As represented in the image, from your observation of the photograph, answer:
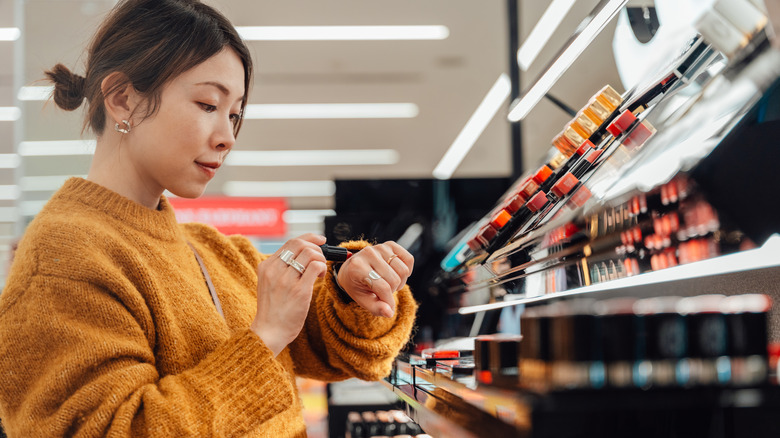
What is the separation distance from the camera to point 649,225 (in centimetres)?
64

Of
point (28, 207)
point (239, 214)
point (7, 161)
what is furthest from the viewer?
point (239, 214)

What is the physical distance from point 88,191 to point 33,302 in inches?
8.9

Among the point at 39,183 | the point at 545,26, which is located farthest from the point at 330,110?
the point at 545,26

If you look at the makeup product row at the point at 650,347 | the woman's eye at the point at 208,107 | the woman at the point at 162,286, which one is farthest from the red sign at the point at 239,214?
the makeup product row at the point at 650,347

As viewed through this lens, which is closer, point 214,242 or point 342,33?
point 214,242

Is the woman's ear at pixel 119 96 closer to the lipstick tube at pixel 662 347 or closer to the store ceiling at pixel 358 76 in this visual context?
the lipstick tube at pixel 662 347

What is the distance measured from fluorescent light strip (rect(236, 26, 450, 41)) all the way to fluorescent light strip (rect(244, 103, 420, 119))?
4.61 ft

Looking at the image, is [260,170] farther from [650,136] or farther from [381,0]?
[650,136]

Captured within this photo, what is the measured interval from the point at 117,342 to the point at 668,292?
2.50ft

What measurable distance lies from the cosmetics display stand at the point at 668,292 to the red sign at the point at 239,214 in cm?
536

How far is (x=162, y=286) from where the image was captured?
93 cm

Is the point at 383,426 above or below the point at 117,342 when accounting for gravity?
below

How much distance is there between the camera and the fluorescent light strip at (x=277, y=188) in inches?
390

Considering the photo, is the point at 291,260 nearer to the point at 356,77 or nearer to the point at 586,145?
the point at 586,145
